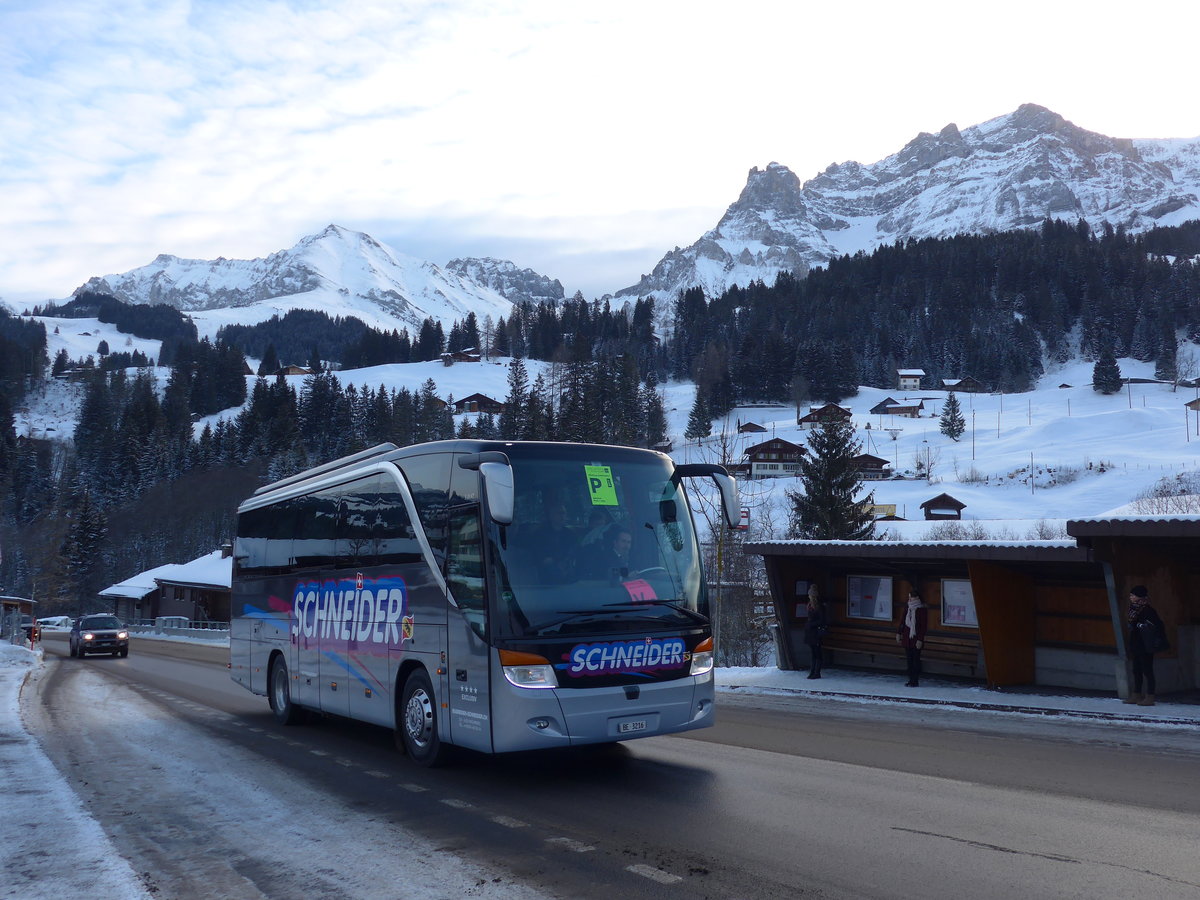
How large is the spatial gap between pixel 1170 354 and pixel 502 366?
114 meters

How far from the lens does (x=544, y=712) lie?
809 cm

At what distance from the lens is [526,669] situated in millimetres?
8102

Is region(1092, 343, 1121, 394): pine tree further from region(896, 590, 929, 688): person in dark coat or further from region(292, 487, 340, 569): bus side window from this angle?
region(292, 487, 340, 569): bus side window

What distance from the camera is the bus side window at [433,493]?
9141 millimetres

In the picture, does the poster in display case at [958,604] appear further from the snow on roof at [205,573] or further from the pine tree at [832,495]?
the snow on roof at [205,573]

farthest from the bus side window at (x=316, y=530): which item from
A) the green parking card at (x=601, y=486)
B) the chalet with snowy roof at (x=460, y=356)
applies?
the chalet with snowy roof at (x=460, y=356)

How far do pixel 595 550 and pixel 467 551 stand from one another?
120cm

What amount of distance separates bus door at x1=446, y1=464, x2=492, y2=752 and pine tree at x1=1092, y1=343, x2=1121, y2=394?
132173mm

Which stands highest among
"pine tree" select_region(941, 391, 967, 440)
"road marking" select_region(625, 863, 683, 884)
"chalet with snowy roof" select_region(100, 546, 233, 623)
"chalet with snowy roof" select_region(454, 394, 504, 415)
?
"chalet with snowy roof" select_region(454, 394, 504, 415)

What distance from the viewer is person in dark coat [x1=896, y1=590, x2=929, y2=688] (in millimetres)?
16781

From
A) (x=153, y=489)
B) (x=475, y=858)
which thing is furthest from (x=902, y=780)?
(x=153, y=489)

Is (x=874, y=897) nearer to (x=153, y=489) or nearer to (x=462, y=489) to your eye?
(x=462, y=489)

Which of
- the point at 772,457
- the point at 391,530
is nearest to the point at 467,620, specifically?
the point at 391,530

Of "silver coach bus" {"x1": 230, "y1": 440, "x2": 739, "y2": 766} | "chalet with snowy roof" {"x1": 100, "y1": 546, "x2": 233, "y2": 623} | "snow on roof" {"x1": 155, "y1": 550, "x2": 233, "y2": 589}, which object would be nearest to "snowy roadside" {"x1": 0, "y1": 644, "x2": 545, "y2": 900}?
"silver coach bus" {"x1": 230, "y1": 440, "x2": 739, "y2": 766}
